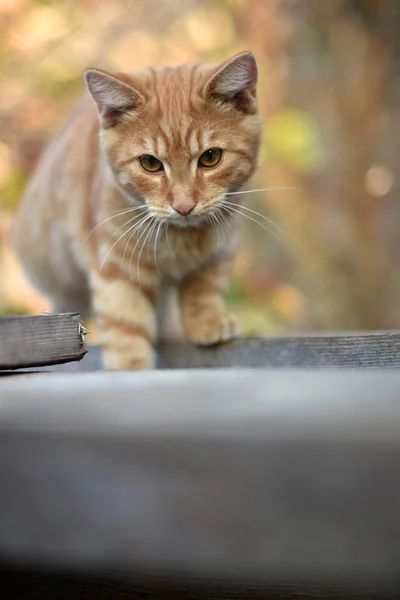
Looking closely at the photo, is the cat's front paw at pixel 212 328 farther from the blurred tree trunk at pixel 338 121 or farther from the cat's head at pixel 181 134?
the blurred tree trunk at pixel 338 121

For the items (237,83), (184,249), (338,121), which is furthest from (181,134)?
(338,121)

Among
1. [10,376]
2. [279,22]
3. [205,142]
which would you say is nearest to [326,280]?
[279,22]

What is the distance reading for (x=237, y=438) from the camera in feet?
2.56

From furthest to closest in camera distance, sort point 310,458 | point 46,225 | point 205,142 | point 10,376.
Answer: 1. point 46,225
2. point 205,142
3. point 10,376
4. point 310,458

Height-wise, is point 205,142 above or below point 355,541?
above

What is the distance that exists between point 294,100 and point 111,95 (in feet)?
11.5

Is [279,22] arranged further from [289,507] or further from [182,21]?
[289,507]

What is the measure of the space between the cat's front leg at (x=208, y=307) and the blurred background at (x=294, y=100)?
2.77m

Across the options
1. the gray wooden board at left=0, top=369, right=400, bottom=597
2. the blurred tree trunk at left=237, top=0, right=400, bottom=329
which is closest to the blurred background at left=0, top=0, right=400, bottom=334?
the blurred tree trunk at left=237, top=0, right=400, bottom=329

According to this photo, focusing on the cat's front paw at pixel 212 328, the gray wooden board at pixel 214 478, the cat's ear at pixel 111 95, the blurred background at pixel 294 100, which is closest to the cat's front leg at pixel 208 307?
the cat's front paw at pixel 212 328

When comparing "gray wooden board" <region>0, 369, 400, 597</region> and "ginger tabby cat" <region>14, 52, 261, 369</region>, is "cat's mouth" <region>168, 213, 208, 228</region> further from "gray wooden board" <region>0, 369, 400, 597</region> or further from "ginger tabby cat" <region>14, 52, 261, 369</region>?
"gray wooden board" <region>0, 369, 400, 597</region>

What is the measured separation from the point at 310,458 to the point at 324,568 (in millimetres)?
104

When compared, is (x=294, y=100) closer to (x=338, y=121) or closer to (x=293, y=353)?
(x=338, y=121)

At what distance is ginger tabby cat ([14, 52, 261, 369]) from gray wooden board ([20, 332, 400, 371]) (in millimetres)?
57
